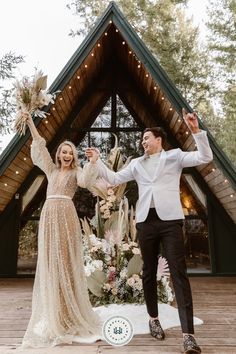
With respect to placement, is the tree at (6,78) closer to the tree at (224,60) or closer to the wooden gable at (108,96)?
the wooden gable at (108,96)

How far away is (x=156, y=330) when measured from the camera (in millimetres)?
2777

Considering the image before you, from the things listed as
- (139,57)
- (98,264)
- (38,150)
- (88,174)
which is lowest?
(98,264)

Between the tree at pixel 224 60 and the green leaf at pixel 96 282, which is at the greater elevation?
the tree at pixel 224 60

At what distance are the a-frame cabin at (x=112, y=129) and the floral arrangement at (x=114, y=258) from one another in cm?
196

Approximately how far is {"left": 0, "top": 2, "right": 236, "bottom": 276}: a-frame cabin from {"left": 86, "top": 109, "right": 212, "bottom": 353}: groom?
2.83 m

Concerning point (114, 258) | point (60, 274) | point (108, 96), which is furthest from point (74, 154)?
point (108, 96)

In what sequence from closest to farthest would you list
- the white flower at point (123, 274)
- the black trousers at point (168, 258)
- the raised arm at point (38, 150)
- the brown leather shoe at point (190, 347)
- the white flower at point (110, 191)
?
1. the brown leather shoe at point (190, 347)
2. the black trousers at point (168, 258)
3. the raised arm at point (38, 150)
4. the white flower at point (123, 274)
5. the white flower at point (110, 191)

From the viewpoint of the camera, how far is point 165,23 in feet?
39.1

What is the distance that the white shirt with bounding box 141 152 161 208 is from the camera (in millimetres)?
2854

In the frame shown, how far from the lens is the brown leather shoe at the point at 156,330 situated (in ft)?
9.01

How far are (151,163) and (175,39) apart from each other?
1045 centimetres

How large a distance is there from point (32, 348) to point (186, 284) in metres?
1.30

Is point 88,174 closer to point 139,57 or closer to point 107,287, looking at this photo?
point 107,287

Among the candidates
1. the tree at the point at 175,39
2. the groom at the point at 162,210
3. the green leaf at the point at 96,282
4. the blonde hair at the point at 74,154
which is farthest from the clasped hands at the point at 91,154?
the tree at the point at 175,39
